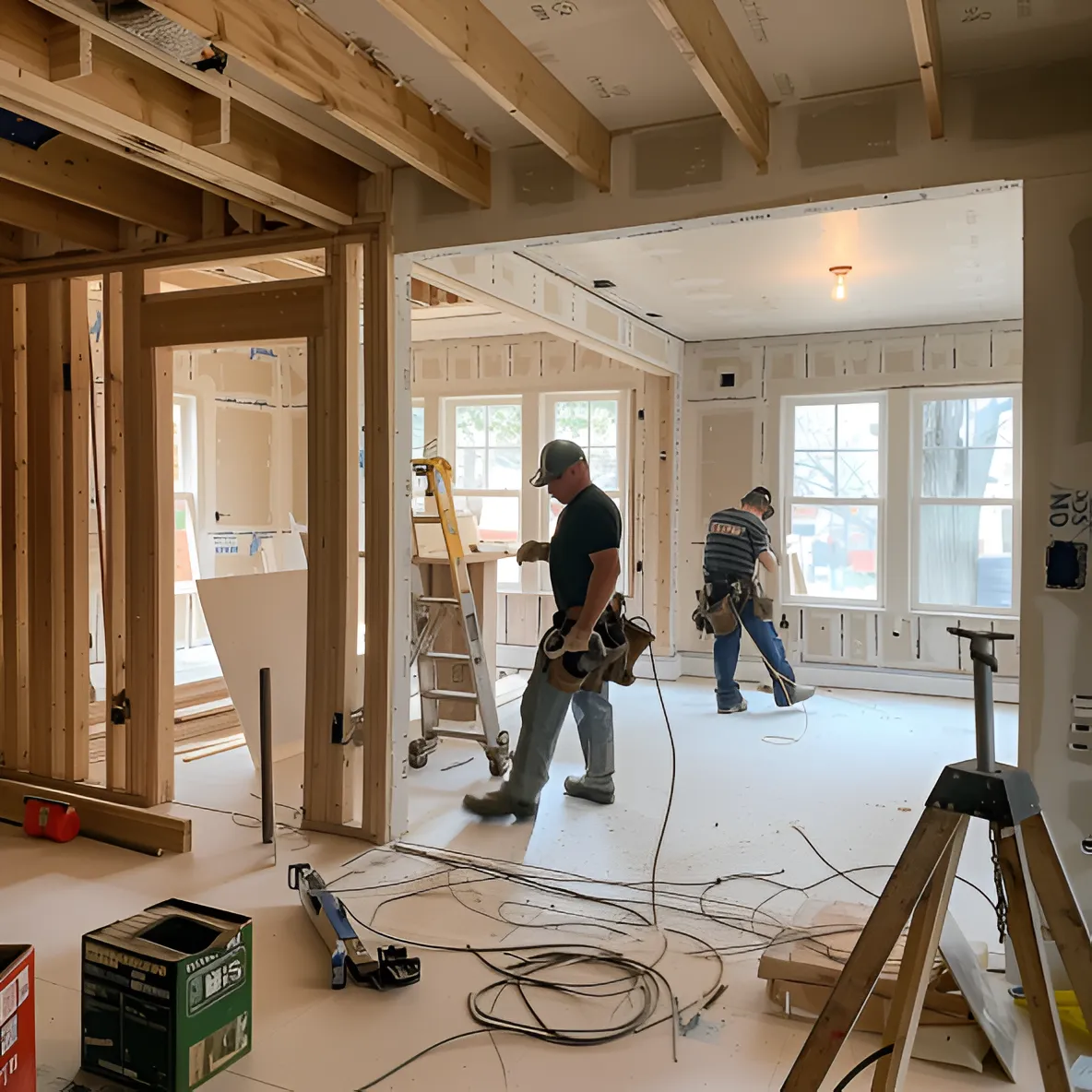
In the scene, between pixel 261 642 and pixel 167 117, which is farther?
pixel 261 642

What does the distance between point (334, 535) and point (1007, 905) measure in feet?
8.98

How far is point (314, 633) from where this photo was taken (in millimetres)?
3779

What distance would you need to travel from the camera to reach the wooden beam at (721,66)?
2248mm

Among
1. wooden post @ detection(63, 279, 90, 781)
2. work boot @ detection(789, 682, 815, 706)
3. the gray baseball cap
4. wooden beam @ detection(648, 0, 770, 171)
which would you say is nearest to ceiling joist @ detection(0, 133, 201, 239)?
wooden post @ detection(63, 279, 90, 781)

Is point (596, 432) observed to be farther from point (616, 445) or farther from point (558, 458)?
point (558, 458)

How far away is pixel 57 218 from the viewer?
392cm

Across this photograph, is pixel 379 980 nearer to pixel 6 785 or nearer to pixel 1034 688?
pixel 1034 688

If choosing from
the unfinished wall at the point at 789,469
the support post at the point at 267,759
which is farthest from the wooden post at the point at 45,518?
the unfinished wall at the point at 789,469

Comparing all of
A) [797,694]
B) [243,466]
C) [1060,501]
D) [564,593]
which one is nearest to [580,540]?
[564,593]

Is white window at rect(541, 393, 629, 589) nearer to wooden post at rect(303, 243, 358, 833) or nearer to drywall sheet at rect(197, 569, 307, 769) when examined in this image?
drywall sheet at rect(197, 569, 307, 769)

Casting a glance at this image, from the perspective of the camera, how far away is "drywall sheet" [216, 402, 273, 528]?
25.0ft

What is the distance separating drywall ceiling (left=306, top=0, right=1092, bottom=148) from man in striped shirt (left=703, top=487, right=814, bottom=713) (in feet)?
12.0

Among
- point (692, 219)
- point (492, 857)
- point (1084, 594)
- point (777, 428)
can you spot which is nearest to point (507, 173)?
point (692, 219)

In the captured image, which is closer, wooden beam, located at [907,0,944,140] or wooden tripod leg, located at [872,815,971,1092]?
wooden tripod leg, located at [872,815,971,1092]
